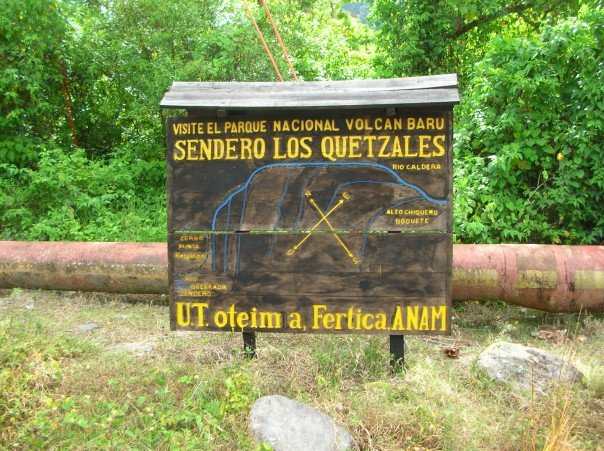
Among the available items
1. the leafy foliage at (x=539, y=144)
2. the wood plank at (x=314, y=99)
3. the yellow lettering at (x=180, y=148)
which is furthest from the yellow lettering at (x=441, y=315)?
the leafy foliage at (x=539, y=144)

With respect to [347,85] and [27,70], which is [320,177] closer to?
[347,85]

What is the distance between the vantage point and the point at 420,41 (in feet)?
31.0

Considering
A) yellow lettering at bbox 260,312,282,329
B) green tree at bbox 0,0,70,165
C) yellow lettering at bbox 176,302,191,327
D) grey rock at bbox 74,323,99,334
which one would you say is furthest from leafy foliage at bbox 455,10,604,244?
green tree at bbox 0,0,70,165

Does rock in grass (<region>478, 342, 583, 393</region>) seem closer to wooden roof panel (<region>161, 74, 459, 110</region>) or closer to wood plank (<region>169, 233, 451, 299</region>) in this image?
wood plank (<region>169, 233, 451, 299</region>)

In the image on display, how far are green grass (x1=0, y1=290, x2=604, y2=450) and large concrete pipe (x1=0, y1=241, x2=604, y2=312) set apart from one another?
44cm

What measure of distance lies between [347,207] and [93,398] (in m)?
1.96

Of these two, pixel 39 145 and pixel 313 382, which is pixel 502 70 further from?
pixel 39 145

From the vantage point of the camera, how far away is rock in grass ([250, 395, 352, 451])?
2961mm

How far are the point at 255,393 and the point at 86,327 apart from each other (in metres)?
2.41

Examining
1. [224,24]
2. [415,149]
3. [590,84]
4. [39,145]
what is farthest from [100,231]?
[590,84]

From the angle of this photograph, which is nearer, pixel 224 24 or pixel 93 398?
pixel 93 398

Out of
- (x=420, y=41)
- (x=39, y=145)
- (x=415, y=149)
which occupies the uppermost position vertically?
(x=420, y=41)

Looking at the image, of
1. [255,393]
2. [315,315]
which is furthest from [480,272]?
[255,393]

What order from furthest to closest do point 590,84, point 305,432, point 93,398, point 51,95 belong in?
1. point 51,95
2. point 590,84
3. point 93,398
4. point 305,432
